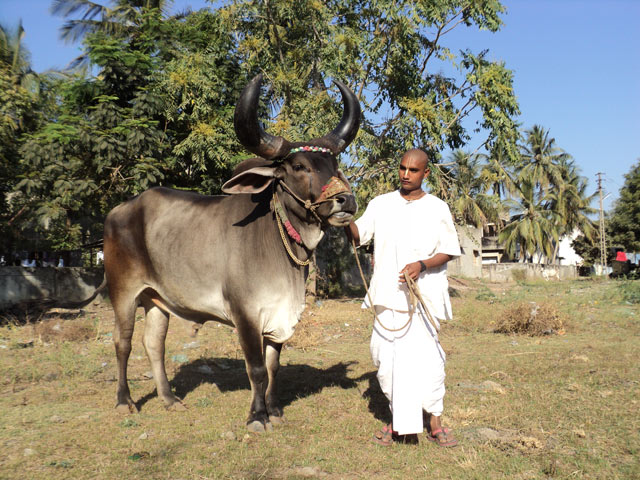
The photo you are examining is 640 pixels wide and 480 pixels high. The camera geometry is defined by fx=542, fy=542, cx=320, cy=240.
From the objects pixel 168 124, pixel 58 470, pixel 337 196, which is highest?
pixel 168 124

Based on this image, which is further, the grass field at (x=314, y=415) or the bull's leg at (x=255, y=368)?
the bull's leg at (x=255, y=368)

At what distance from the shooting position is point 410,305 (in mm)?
4012

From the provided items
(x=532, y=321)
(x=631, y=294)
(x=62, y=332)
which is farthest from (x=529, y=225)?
(x=62, y=332)

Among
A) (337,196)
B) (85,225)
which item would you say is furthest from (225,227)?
(85,225)

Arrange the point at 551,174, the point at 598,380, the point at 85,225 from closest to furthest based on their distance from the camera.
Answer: the point at 598,380 → the point at 85,225 → the point at 551,174

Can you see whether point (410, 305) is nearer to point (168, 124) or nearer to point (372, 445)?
point (372, 445)

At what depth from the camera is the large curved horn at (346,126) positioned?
4574mm

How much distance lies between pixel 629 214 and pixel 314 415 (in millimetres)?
34704

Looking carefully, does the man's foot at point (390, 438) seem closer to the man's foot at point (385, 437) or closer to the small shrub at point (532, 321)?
the man's foot at point (385, 437)

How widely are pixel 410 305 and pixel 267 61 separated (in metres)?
11.9

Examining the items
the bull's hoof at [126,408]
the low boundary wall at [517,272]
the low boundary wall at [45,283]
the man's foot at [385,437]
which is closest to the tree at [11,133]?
the low boundary wall at [45,283]

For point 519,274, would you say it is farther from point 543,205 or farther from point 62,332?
point 62,332

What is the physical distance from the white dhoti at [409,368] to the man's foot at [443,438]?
0.48ft

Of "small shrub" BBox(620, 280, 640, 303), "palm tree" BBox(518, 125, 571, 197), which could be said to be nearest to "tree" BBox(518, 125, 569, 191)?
"palm tree" BBox(518, 125, 571, 197)
